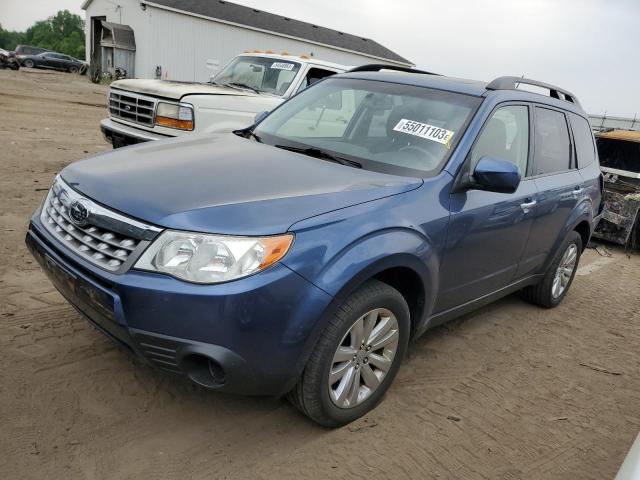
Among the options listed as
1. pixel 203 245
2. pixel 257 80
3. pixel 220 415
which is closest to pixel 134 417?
pixel 220 415

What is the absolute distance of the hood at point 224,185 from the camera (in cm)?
232

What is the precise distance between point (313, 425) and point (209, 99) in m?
4.66

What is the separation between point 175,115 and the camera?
637 centimetres

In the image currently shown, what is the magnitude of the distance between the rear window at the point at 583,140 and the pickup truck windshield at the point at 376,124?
5.80 ft

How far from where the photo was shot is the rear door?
4004mm

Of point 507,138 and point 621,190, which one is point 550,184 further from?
point 621,190

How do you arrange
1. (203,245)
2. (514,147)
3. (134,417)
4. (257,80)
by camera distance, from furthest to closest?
(257,80) → (514,147) → (134,417) → (203,245)

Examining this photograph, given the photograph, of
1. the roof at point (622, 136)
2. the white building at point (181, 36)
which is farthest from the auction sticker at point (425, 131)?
the white building at point (181, 36)

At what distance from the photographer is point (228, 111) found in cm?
665

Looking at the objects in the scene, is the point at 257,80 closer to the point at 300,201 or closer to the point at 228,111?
the point at 228,111

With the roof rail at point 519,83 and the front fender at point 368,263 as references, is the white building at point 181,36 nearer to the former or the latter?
the roof rail at point 519,83

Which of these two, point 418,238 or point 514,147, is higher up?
point 514,147

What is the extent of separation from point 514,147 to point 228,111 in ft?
12.9

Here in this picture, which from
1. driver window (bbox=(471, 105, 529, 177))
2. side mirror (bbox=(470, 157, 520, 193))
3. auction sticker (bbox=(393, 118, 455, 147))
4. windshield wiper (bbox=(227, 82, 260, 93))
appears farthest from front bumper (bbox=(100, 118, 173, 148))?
side mirror (bbox=(470, 157, 520, 193))
